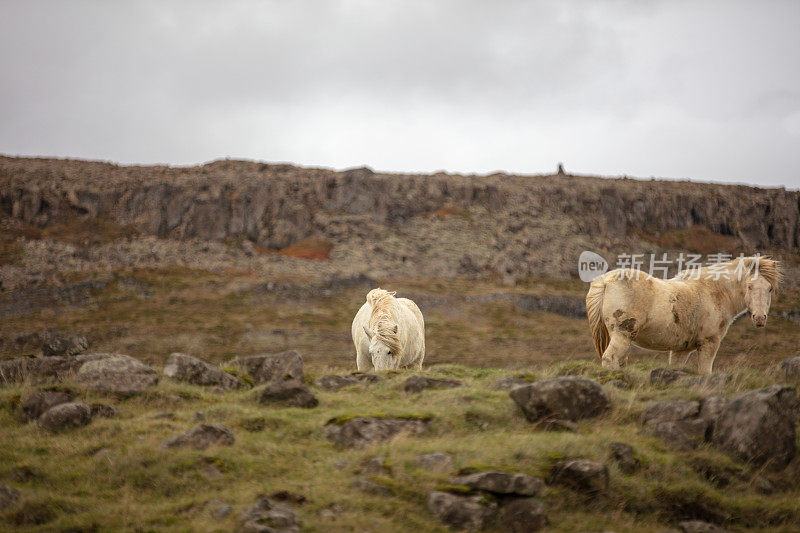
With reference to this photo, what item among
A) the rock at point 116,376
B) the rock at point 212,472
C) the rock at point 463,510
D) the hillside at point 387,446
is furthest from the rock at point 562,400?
the rock at point 116,376

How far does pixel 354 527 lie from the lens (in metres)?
6.41

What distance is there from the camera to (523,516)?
21.9ft

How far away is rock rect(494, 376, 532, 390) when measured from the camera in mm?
10844

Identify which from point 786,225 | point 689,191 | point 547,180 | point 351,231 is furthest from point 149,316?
point 786,225

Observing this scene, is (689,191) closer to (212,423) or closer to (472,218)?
(472,218)

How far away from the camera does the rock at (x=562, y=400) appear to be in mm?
9062

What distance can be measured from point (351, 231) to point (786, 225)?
58.3 m

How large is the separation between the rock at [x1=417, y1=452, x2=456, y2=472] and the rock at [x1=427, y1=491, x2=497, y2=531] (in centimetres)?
64

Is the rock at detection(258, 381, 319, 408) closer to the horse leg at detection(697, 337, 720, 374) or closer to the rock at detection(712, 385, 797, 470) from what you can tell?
the rock at detection(712, 385, 797, 470)

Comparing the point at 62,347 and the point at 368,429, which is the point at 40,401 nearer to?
the point at 368,429

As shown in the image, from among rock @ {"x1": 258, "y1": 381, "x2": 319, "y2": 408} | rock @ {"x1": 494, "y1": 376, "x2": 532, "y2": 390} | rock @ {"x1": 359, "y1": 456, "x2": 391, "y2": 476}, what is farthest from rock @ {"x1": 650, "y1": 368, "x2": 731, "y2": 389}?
rock @ {"x1": 258, "y1": 381, "x2": 319, "y2": 408}

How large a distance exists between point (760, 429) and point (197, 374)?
31.3 feet

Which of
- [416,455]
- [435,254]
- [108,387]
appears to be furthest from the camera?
[435,254]

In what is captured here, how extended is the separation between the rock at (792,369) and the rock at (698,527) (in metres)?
4.94
